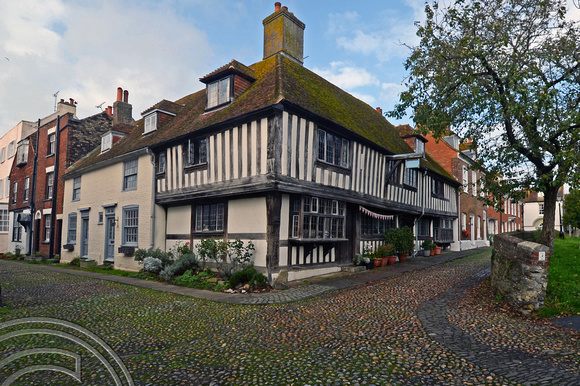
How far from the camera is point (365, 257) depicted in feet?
47.0

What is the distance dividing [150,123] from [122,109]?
327 inches

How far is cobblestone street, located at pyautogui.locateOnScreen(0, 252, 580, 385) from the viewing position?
4.35 meters

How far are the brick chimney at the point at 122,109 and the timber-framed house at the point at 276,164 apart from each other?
23.7ft

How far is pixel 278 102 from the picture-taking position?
10.3m

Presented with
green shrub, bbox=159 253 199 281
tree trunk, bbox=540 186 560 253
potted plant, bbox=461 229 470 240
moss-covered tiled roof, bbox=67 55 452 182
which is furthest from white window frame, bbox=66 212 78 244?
potted plant, bbox=461 229 470 240

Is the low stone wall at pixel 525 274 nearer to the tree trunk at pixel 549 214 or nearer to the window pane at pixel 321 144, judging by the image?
the tree trunk at pixel 549 214

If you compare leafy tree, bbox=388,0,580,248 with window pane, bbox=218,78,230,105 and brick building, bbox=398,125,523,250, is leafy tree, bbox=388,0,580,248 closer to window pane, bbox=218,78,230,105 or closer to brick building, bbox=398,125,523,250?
window pane, bbox=218,78,230,105

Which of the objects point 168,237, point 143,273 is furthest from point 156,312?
point 168,237

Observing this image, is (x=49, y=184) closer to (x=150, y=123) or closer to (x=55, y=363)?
(x=150, y=123)

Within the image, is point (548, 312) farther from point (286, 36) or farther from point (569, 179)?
point (286, 36)

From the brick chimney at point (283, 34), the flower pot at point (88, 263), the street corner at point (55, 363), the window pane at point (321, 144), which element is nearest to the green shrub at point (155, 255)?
the flower pot at point (88, 263)

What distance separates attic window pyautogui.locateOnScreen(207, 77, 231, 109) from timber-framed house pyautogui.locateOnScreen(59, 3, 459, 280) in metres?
0.04

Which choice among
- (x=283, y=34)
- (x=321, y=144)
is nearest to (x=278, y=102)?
(x=321, y=144)

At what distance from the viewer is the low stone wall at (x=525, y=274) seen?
6.86 meters
